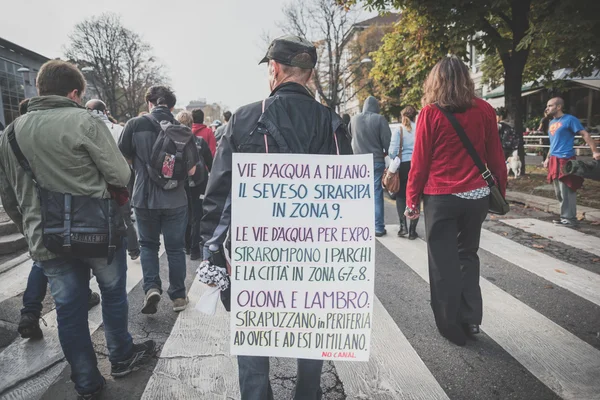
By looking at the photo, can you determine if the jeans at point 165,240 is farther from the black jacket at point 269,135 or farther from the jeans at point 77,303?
the black jacket at point 269,135

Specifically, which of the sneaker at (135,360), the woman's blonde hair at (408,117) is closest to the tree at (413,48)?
the woman's blonde hair at (408,117)

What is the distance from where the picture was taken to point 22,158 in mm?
2342

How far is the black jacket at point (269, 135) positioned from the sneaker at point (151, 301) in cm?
204

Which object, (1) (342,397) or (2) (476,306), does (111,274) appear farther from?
(2) (476,306)

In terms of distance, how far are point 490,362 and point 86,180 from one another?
9.78 feet

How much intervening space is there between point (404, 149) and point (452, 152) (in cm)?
334

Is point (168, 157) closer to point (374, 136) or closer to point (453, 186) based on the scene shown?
point (453, 186)

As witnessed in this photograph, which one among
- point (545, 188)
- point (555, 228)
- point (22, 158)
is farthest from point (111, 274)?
point (545, 188)

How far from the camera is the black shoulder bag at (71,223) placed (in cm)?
233

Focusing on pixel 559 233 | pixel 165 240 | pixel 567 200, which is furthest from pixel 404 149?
pixel 165 240

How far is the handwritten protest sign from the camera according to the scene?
1.90m

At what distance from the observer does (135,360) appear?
111 inches

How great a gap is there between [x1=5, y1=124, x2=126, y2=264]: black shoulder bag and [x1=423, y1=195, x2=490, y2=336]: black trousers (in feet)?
7.58

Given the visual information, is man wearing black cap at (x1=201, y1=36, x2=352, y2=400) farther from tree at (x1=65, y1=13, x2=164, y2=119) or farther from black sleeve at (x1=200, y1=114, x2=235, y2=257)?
tree at (x1=65, y1=13, x2=164, y2=119)
